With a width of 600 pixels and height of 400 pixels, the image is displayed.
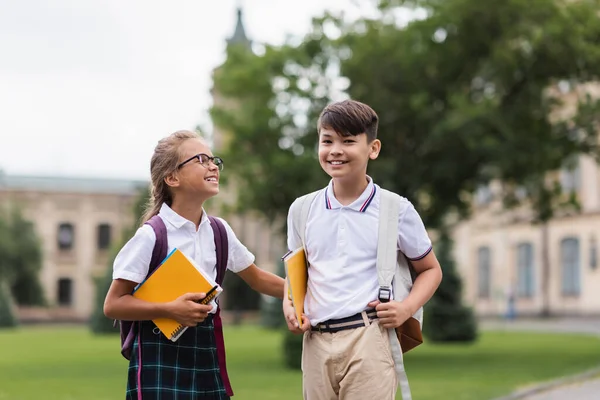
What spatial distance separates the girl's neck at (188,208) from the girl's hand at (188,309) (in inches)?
15.5

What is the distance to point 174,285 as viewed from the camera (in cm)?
387

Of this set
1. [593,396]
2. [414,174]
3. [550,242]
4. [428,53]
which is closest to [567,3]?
[428,53]

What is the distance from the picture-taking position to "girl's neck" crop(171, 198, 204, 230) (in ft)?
13.4

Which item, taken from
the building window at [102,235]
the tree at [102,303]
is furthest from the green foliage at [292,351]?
the building window at [102,235]

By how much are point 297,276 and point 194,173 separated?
1.92 feet

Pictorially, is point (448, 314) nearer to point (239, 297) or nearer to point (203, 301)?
point (203, 301)

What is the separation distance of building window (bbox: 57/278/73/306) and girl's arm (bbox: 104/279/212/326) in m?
63.8

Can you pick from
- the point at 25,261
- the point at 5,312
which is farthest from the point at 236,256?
the point at 25,261

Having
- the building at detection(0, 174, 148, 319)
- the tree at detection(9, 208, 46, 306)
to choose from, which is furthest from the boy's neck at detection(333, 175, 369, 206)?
the building at detection(0, 174, 148, 319)

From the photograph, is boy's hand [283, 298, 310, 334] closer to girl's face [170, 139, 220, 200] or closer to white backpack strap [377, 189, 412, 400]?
white backpack strap [377, 189, 412, 400]

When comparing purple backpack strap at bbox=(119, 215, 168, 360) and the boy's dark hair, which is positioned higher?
the boy's dark hair

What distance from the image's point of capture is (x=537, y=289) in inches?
1984

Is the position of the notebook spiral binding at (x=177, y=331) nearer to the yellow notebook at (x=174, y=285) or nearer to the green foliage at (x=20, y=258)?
the yellow notebook at (x=174, y=285)

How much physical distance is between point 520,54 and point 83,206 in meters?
52.2
